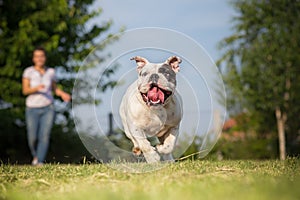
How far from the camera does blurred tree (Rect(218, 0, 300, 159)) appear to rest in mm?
19719

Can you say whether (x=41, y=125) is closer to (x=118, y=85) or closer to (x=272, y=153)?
(x=118, y=85)

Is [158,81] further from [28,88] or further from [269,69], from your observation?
[269,69]

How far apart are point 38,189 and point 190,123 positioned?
2107 millimetres

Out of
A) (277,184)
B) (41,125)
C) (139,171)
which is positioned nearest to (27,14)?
(41,125)

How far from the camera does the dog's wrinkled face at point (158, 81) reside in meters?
4.84

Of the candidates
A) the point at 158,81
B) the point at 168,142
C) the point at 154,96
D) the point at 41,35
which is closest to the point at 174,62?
A: the point at 158,81

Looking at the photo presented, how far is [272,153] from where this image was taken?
1964 cm

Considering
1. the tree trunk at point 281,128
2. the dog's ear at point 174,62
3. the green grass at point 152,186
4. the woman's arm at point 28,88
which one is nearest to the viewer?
the green grass at point 152,186

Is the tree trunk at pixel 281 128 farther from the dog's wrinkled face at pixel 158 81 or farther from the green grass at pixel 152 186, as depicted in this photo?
the green grass at pixel 152 186

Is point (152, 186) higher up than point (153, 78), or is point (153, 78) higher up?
point (153, 78)

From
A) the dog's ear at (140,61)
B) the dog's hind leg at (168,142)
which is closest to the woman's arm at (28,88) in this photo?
the dog's hind leg at (168,142)

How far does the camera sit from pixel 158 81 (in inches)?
190

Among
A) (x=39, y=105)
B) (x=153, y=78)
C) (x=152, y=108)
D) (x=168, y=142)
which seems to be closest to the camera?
(x=153, y=78)

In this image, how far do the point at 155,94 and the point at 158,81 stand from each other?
0.12m
